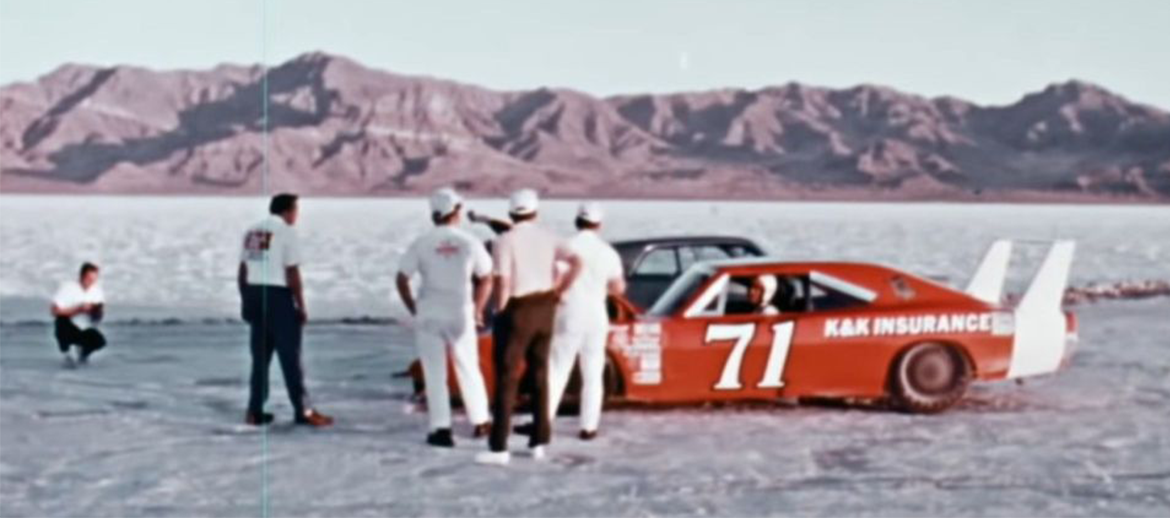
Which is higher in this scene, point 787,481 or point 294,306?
point 294,306

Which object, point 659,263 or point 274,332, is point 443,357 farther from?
point 659,263

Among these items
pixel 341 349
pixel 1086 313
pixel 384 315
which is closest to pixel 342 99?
pixel 341 349

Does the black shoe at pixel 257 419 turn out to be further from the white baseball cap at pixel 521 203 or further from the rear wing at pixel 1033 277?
the rear wing at pixel 1033 277

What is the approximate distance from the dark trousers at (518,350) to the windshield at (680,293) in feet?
3.97

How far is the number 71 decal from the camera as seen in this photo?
24.9 feet

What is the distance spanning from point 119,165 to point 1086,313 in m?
7.91

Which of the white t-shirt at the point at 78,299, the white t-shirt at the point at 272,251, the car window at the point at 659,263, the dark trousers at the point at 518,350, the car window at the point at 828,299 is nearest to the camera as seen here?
the dark trousers at the point at 518,350

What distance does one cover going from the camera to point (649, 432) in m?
7.43

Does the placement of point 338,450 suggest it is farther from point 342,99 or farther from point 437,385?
point 342,99

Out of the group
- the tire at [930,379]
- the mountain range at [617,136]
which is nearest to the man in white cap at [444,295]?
the mountain range at [617,136]

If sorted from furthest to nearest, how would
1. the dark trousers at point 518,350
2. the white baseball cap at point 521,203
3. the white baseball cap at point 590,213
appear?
1. the white baseball cap at point 590,213
2. the white baseball cap at point 521,203
3. the dark trousers at point 518,350

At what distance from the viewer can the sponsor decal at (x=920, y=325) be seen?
7.68 meters

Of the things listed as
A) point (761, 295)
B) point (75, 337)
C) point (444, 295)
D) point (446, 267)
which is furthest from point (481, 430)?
point (75, 337)

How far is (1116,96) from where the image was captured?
327 inches
